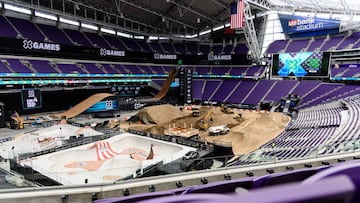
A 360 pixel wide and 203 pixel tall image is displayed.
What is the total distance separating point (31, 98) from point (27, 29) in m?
10.2

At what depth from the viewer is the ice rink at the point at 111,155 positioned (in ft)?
39.2

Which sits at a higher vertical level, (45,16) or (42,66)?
(45,16)

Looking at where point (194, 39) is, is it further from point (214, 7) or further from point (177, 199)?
point (177, 199)

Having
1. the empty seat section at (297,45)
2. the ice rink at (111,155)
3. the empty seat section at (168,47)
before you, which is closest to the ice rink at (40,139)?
the ice rink at (111,155)

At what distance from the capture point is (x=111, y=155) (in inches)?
575

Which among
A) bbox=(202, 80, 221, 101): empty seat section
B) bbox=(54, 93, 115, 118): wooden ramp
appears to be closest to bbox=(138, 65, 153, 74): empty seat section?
bbox=(202, 80, 221, 101): empty seat section

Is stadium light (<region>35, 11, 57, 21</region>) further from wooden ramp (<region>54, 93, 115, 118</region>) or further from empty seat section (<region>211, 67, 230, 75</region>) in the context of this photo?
empty seat section (<region>211, 67, 230, 75</region>)

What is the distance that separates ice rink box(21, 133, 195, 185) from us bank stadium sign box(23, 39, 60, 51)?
1734 cm

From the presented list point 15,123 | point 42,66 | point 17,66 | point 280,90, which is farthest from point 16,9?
point 280,90

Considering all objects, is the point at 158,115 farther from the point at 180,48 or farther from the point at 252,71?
the point at 180,48

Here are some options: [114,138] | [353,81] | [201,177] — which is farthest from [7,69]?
[353,81]

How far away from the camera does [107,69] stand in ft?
106

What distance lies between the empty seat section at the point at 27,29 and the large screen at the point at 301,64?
28348mm

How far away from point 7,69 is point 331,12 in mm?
38963
